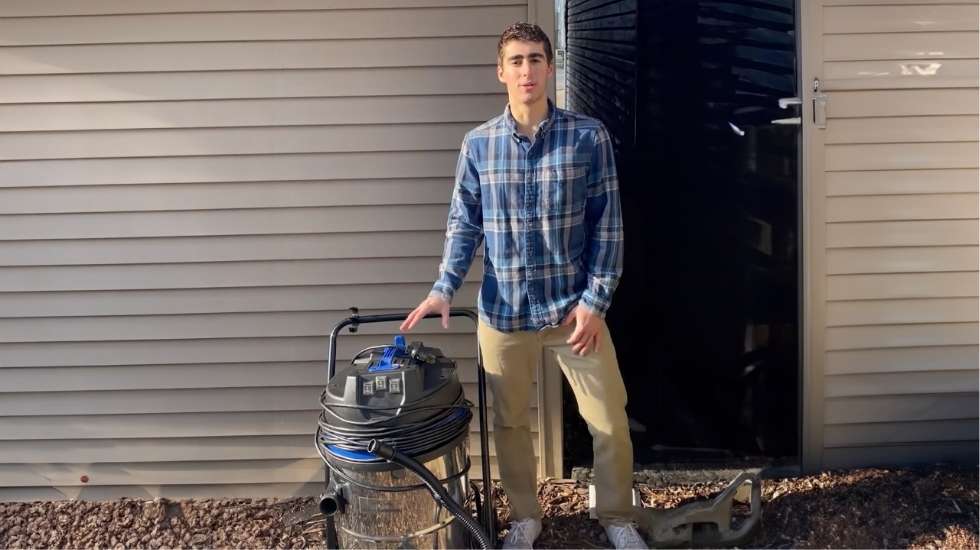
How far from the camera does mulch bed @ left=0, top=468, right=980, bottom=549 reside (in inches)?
129

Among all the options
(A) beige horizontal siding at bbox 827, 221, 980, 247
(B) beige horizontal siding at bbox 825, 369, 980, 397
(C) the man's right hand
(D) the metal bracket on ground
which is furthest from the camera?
(B) beige horizontal siding at bbox 825, 369, 980, 397

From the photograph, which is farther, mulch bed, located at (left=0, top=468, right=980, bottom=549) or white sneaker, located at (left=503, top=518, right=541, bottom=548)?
mulch bed, located at (left=0, top=468, right=980, bottom=549)

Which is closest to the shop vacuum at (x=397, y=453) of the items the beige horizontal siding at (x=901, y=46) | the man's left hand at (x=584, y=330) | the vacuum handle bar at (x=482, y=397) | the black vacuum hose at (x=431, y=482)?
the black vacuum hose at (x=431, y=482)

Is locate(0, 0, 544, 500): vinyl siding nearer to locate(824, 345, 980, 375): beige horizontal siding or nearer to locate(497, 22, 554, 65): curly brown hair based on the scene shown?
locate(497, 22, 554, 65): curly brown hair

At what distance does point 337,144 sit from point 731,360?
1847 mm

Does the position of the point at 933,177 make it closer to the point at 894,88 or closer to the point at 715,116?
the point at 894,88

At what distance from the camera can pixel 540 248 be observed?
9.29 ft

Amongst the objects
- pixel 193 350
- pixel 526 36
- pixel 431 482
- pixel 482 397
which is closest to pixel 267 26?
pixel 526 36

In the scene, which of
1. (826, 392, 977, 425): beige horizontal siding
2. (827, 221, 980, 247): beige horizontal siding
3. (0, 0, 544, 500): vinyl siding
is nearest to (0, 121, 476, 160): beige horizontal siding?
(0, 0, 544, 500): vinyl siding

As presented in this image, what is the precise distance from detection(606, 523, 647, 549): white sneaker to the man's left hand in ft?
2.17

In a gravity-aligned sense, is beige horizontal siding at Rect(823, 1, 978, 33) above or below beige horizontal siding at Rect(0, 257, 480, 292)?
above

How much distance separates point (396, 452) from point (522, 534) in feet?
2.42

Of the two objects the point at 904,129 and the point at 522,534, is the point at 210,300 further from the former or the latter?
the point at 904,129

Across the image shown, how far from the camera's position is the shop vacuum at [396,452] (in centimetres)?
267
